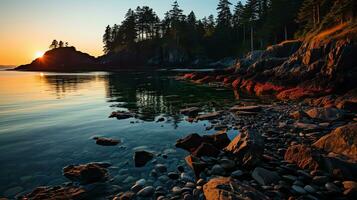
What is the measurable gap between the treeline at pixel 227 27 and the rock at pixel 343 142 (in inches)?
1465

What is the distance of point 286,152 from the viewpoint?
328 inches

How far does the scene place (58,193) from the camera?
6.63m

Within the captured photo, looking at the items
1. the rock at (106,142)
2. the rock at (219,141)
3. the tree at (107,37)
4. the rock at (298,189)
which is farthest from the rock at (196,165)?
the tree at (107,37)

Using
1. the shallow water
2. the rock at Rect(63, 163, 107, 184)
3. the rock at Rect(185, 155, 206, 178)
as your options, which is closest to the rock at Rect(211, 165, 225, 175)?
the rock at Rect(185, 155, 206, 178)

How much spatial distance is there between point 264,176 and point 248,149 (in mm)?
1287

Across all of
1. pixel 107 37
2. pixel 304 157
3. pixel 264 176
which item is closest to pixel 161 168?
pixel 264 176

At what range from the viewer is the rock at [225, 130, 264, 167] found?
7871mm

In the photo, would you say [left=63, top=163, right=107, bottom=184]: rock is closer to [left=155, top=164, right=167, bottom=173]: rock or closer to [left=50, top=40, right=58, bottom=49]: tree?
[left=155, top=164, right=167, bottom=173]: rock

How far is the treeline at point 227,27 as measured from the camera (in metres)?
51.6

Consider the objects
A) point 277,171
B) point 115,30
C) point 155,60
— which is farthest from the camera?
point 115,30

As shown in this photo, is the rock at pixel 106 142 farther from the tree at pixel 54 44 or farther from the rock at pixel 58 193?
the tree at pixel 54 44

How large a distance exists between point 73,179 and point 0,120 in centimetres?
1259

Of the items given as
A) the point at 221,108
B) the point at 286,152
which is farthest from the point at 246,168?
the point at 221,108

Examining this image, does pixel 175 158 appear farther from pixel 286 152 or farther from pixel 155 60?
pixel 155 60
